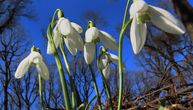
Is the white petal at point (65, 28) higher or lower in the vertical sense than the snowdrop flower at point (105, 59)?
higher

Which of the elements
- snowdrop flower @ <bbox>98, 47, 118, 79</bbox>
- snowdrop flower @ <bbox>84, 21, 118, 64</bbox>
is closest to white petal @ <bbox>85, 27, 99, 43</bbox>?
snowdrop flower @ <bbox>84, 21, 118, 64</bbox>

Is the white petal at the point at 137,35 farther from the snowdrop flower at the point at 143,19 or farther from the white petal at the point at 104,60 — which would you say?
the white petal at the point at 104,60

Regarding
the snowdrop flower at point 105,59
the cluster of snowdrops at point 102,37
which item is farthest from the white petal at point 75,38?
the snowdrop flower at point 105,59

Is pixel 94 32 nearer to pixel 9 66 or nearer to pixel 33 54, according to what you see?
pixel 33 54

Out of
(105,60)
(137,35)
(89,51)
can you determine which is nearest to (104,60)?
(105,60)

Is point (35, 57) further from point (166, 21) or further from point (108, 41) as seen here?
point (166, 21)
